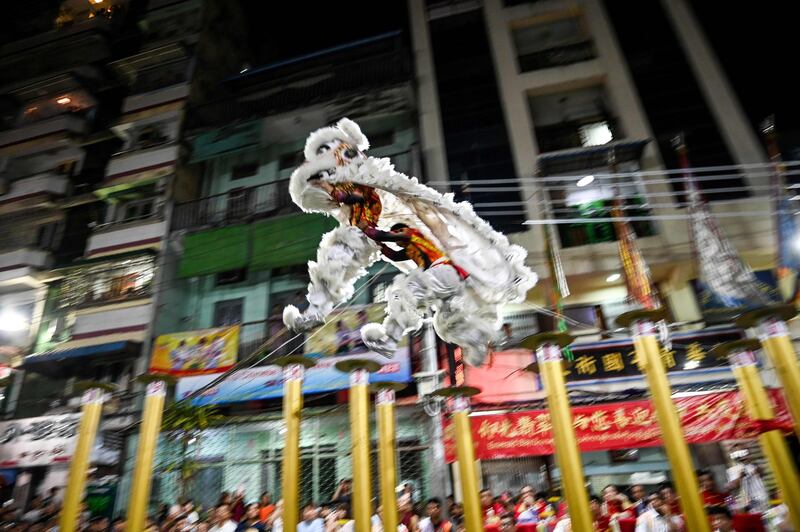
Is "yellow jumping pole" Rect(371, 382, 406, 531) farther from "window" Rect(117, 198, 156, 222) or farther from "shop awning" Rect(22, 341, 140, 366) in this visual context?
"window" Rect(117, 198, 156, 222)

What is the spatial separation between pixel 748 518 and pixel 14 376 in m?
15.4

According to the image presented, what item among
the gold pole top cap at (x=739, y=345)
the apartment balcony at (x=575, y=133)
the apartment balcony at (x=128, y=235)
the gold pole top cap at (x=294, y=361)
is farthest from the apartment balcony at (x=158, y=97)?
the gold pole top cap at (x=739, y=345)

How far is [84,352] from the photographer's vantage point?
11.5 m

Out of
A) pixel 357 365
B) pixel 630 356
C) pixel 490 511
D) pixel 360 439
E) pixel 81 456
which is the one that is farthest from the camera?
pixel 630 356

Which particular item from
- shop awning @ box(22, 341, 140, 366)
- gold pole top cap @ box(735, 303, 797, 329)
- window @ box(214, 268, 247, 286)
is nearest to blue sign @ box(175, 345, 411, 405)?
shop awning @ box(22, 341, 140, 366)

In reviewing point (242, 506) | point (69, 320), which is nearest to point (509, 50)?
point (242, 506)

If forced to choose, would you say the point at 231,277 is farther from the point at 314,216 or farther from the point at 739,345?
the point at 739,345

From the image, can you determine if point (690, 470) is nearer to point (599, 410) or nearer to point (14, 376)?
point (599, 410)

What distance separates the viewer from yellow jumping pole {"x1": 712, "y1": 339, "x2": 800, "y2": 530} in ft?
11.8

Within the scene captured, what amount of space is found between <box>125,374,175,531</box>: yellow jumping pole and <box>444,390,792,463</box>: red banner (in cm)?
515

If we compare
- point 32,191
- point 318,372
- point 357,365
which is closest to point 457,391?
point 357,365

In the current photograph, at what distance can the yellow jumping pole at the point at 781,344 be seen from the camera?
2.99m

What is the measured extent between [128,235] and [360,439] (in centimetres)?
1244

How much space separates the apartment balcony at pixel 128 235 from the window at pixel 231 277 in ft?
5.92
